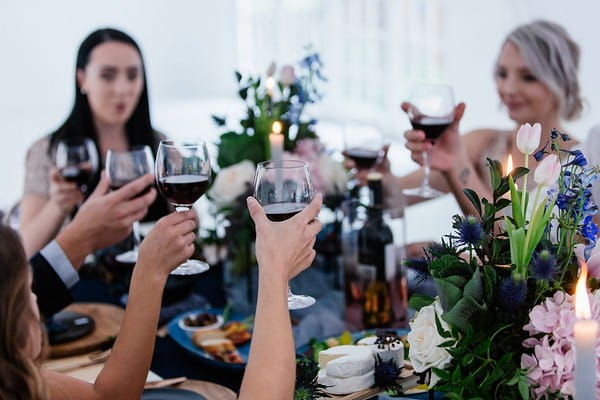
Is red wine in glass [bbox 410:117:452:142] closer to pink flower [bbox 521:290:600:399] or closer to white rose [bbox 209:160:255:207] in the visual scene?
white rose [bbox 209:160:255:207]

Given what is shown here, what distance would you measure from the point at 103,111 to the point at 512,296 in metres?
2.00

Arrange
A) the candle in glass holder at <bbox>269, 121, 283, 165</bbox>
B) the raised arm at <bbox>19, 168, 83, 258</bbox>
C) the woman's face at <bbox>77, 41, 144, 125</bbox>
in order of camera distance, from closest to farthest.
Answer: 1. the candle in glass holder at <bbox>269, 121, 283, 165</bbox>
2. the raised arm at <bbox>19, 168, 83, 258</bbox>
3. the woman's face at <bbox>77, 41, 144, 125</bbox>

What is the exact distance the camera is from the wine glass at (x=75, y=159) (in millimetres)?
2098

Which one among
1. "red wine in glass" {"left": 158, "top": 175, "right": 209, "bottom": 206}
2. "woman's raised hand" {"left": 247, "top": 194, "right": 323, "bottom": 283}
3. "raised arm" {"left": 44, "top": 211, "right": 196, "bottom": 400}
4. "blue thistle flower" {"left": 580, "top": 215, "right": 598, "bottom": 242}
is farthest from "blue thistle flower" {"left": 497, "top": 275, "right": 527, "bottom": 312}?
"red wine in glass" {"left": 158, "top": 175, "right": 209, "bottom": 206}

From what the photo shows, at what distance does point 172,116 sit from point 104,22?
170cm

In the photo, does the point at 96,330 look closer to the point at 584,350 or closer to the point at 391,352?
the point at 391,352

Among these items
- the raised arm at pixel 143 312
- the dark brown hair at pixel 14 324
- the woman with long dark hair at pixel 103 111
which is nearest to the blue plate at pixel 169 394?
the raised arm at pixel 143 312

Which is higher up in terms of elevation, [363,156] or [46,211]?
[363,156]

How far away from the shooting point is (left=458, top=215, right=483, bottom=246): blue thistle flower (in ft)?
3.44

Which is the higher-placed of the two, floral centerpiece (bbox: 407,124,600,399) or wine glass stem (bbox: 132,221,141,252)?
floral centerpiece (bbox: 407,124,600,399)

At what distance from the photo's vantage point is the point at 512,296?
1007mm

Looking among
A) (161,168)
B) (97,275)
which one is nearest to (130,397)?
(161,168)

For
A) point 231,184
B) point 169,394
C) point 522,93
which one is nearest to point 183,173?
point 169,394

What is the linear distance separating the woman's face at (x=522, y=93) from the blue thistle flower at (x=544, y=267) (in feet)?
5.45
